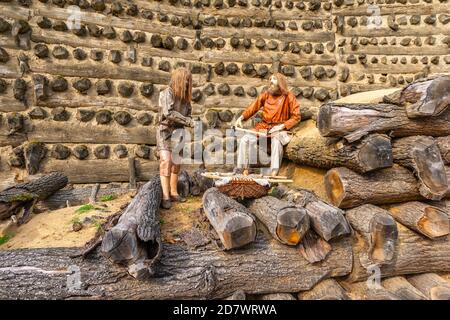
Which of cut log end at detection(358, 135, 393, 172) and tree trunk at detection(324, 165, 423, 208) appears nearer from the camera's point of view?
cut log end at detection(358, 135, 393, 172)

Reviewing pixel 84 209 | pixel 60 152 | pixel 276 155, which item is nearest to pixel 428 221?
pixel 276 155

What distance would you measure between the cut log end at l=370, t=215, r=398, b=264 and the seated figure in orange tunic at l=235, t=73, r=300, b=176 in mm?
2066

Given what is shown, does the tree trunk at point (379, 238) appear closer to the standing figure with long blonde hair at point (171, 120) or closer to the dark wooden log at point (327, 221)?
the dark wooden log at point (327, 221)

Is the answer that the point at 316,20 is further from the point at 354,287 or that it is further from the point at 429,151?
the point at 354,287

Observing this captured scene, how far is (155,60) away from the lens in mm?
7574

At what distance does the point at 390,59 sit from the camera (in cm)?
862

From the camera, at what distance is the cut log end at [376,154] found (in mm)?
3635

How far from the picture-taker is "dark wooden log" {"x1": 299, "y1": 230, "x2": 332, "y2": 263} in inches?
134

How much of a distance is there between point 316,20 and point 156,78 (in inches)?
194

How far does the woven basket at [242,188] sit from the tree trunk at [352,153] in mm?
1011

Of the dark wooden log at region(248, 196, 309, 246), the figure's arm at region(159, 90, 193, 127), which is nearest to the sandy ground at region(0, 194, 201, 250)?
the dark wooden log at region(248, 196, 309, 246)

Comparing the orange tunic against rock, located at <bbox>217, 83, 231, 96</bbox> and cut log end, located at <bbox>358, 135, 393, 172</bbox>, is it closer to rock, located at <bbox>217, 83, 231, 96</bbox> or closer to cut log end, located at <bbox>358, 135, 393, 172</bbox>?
cut log end, located at <bbox>358, 135, 393, 172</bbox>

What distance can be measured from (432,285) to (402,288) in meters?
0.42

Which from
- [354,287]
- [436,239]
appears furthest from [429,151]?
[354,287]
